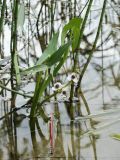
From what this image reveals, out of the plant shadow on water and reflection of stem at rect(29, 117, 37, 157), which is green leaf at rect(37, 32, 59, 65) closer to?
the plant shadow on water

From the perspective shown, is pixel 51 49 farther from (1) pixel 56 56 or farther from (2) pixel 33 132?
(2) pixel 33 132

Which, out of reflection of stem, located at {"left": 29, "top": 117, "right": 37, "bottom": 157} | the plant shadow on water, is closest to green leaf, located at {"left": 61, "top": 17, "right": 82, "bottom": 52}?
the plant shadow on water

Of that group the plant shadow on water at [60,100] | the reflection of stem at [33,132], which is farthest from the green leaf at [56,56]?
the reflection of stem at [33,132]

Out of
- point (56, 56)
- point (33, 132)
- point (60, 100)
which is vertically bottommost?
point (33, 132)

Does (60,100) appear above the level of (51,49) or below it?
below

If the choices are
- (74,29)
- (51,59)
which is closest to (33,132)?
(51,59)

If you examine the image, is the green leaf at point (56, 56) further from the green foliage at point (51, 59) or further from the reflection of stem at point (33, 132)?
the reflection of stem at point (33, 132)

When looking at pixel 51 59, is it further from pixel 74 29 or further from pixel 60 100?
pixel 60 100

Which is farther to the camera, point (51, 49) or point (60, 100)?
point (60, 100)

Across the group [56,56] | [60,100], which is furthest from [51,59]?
[60,100]
